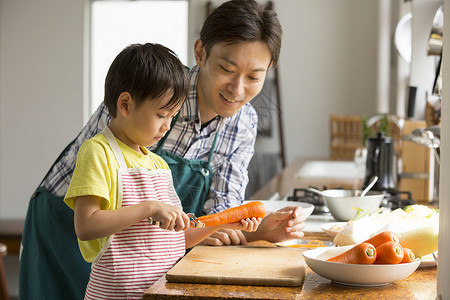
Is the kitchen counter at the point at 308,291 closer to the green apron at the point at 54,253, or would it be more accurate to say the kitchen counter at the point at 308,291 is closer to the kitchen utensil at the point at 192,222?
the kitchen utensil at the point at 192,222

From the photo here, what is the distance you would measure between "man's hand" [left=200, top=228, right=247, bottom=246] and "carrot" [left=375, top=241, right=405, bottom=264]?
0.50 metres

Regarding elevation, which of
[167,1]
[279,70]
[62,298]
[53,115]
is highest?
[167,1]

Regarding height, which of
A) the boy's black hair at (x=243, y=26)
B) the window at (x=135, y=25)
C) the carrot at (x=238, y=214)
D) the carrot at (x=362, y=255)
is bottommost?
the carrot at (x=362, y=255)

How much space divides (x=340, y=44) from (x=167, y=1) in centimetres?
186

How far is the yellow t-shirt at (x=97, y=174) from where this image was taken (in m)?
1.26

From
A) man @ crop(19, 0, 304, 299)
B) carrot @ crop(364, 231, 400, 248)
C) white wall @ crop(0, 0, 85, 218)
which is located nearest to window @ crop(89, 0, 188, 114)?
white wall @ crop(0, 0, 85, 218)

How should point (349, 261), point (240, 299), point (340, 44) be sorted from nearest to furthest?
point (240, 299) < point (349, 261) < point (340, 44)

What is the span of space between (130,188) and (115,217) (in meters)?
0.12

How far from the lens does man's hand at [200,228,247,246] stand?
1574 millimetres

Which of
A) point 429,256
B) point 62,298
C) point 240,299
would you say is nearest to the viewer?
point 240,299

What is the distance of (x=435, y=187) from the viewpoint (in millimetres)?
2699

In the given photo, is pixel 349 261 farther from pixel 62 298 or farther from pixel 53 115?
pixel 53 115

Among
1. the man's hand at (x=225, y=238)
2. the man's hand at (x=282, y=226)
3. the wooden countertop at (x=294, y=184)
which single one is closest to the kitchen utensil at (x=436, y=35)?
the wooden countertop at (x=294, y=184)

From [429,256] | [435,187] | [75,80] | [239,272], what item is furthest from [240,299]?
[75,80]
